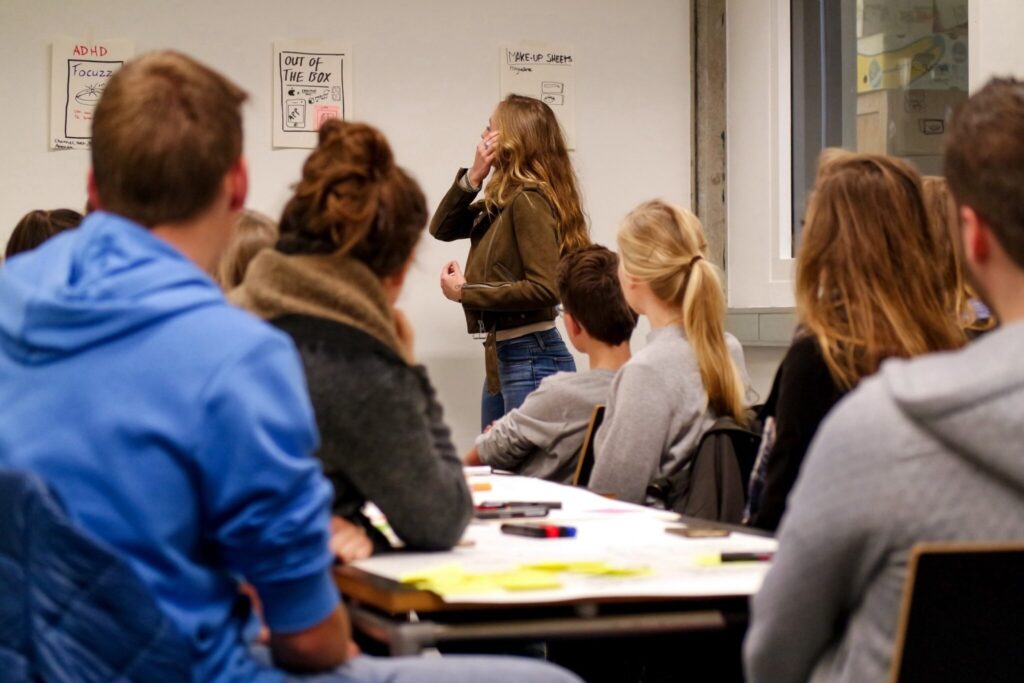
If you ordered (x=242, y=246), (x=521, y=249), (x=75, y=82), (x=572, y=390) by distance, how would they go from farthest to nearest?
(x=75, y=82), (x=521, y=249), (x=572, y=390), (x=242, y=246)

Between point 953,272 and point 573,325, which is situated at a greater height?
point 953,272

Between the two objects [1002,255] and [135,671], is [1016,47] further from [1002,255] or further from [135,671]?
[135,671]

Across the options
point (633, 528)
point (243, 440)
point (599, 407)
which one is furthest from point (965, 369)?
point (599, 407)

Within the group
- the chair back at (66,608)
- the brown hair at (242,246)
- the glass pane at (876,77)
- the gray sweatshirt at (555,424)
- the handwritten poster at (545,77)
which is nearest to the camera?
the chair back at (66,608)

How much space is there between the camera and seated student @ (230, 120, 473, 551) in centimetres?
170

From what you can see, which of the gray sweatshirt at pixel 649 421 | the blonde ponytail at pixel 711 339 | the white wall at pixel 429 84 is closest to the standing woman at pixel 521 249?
the white wall at pixel 429 84

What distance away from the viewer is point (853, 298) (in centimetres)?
198

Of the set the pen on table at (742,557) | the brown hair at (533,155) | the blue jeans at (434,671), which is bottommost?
the blue jeans at (434,671)

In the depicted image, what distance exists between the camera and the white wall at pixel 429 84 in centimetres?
440

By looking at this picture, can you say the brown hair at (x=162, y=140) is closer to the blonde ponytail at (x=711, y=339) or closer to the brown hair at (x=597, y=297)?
the blonde ponytail at (x=711, y=339)

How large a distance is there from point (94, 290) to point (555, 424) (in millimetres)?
1832

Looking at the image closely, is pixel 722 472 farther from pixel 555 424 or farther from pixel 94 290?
pixel 94 290

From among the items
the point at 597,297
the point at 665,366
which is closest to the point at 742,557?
the point at 665,366

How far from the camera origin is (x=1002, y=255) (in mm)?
1235
